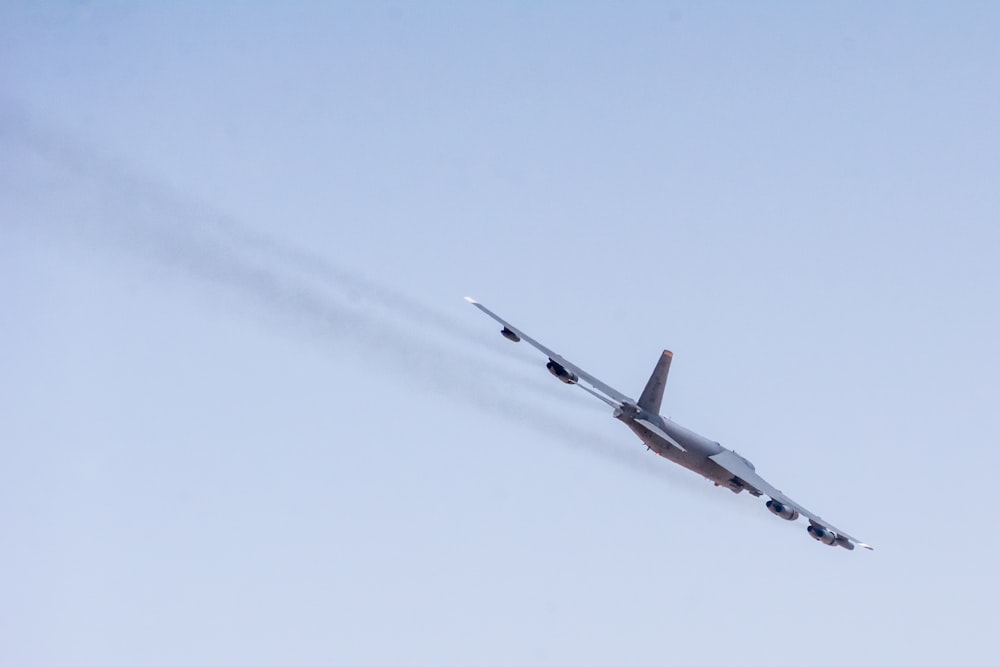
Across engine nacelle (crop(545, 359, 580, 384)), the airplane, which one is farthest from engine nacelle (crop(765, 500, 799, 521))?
engine nacelle (crop(545, 359, 580, 384))

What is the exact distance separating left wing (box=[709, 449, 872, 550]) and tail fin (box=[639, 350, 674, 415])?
341cm

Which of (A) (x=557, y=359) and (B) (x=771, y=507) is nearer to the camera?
(A) (x=557, y=359)

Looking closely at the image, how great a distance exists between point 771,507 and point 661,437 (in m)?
6.09

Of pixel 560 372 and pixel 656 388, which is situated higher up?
pixel 656 388

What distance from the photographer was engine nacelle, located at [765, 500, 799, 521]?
286 ft

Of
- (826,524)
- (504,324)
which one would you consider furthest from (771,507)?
(504,324)

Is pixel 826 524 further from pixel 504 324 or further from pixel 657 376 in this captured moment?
pixel 504 324

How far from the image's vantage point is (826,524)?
88.6 metres

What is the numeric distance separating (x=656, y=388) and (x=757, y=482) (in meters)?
6.20

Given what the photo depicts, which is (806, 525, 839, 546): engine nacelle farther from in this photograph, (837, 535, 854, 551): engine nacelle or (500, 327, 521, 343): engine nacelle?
(500, 327, 521, 343): engine nacelle

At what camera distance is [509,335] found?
77.8 m

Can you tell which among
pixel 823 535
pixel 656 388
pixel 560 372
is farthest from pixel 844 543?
pixel 560 372

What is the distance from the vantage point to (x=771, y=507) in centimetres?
8781

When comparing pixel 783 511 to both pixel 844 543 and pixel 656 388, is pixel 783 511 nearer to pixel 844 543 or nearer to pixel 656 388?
pixel 844 543
